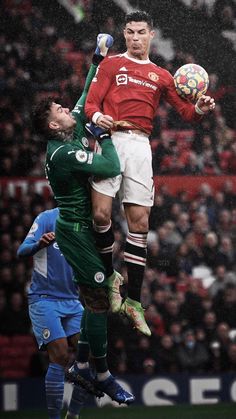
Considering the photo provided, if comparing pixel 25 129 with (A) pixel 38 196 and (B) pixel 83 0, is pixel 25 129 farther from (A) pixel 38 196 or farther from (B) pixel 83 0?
(B) pixel 83 0

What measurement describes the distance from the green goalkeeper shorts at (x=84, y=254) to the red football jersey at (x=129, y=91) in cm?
64

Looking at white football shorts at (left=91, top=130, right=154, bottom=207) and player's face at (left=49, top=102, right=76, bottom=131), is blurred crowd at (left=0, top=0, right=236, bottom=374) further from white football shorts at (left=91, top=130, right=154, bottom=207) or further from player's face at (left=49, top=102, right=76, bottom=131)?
white football shorts at (left=91, top=130, right=154, bottom=207)

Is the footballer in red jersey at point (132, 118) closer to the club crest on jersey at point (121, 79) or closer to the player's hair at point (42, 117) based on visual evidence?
the club crest on jersey at point (121, 79)

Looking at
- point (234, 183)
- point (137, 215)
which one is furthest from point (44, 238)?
point (234, 183)

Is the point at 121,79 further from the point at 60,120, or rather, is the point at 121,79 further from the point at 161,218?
the point at 161,218

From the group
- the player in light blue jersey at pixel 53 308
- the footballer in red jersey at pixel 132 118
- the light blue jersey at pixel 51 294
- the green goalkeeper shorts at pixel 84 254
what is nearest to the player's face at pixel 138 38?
the footballer in red jersey at pixel 132 118

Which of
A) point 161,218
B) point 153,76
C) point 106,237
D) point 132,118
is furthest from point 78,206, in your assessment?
point 161,218

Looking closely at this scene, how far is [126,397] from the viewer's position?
7109 millimetres

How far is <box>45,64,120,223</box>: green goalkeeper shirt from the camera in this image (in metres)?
6.80

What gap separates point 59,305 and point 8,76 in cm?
230

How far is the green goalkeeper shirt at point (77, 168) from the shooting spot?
6.80 metres

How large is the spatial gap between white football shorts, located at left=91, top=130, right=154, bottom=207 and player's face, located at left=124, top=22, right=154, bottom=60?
444mm

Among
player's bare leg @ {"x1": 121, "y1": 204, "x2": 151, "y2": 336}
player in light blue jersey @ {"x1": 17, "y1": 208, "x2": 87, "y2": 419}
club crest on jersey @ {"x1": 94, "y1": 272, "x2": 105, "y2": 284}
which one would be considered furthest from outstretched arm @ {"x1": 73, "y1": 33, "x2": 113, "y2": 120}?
player in light blue jersey @ {"x1": 17, "y1": 208, "x2": 87, "y2": 419}

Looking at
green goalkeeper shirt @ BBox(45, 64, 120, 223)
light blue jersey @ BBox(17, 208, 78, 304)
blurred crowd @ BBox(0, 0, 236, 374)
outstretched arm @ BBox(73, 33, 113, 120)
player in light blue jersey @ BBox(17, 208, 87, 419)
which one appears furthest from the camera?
blurred crowd @ BBox(0, 0, 236, 374)
